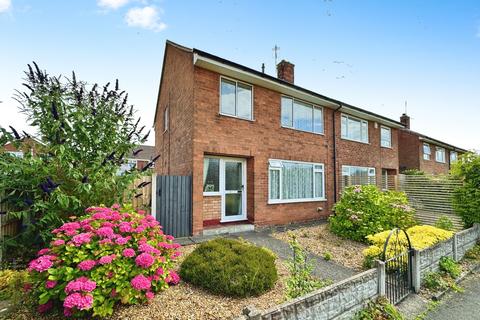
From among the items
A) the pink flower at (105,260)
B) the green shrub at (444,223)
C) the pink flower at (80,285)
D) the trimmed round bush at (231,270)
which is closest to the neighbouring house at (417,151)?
the green shrub at (444,223)

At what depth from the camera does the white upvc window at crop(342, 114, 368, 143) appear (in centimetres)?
1171

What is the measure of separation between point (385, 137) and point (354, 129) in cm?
383

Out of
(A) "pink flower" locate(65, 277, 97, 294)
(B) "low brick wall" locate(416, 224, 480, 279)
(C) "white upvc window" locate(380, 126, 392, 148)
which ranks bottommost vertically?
(B) "low brick wall" locate(416, 224, 480, 279)

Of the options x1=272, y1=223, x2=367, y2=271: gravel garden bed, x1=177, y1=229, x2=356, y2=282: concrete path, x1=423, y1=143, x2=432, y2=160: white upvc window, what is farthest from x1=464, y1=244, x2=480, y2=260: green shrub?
x1=423, y1=143, x2=432, y2=160: white upvc window

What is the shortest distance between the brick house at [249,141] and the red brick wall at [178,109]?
0.11ft

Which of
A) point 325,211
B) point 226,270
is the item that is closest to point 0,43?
point 226,270

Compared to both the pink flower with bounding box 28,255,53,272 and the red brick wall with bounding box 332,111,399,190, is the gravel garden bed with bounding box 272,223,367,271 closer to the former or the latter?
the red brick wall with bounding box 332,111,399,190

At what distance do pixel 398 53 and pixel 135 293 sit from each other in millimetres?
10714

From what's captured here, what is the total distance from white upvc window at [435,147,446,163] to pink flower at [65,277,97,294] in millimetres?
28960

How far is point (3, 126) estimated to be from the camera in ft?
13.3

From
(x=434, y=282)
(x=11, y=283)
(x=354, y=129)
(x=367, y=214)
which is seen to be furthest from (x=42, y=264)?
(x=354, y=129)

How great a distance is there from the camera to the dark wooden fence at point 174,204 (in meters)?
6.20

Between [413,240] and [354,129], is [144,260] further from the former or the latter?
[354,129]

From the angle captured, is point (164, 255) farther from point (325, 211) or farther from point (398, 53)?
point (398, 53)
